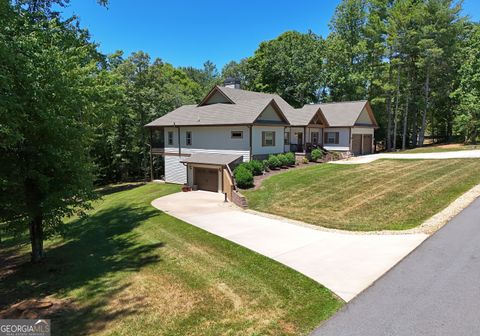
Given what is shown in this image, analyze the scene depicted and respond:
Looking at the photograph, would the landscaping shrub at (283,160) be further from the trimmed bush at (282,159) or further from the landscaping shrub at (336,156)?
the landscaping shrub at (336,156)

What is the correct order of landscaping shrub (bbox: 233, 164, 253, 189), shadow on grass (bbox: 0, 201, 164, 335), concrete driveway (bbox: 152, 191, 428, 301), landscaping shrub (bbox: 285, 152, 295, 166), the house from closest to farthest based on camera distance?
shadow on grass (bbox: 0, 201, 164, 335)
concrete driveway (bbox: 152, 191, 428, 301)
landscaping shrub (bbox: 233, 164, 253, 189)
the house
landscaping shrub (bbox: 285, 152, 295, 166)

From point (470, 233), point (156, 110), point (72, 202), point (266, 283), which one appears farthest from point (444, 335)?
point (156, 110)

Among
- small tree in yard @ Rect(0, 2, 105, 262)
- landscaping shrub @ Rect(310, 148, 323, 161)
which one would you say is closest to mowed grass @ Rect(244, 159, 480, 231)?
landscaping shrub @ Rect(310, 148, 323, 161)

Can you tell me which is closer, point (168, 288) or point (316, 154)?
point (168, 288)

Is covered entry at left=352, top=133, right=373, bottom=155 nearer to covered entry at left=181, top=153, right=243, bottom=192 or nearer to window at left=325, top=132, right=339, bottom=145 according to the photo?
window at left=325, top=132, right=339, bottom=145

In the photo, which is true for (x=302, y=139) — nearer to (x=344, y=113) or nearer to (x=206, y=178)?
(x=344, y=113)

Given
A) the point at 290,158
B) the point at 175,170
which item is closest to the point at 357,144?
the point at 290,158
